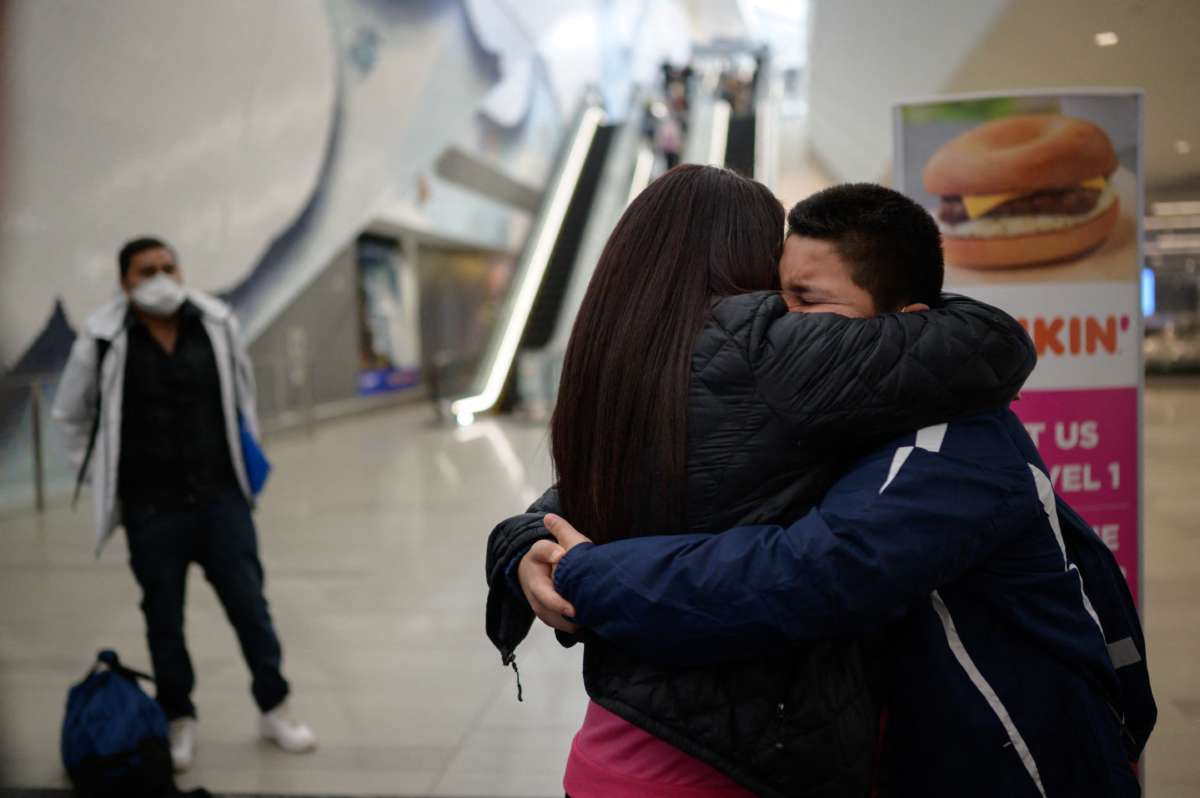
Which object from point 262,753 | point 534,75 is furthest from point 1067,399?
point 534,75

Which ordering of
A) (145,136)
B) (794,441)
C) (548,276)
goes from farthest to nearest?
(548,276) → (145,136) → (794,441)

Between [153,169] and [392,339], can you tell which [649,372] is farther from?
[392,339]

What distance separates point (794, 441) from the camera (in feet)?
3.92

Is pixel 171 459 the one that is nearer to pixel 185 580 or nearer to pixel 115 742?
pixel 185 580

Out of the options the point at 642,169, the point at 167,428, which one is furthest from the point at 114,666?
the point at 642,169

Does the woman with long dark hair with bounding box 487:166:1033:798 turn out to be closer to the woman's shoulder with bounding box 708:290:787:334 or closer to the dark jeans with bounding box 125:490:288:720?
the woman's shoulder with bounding box 708:290:787:334

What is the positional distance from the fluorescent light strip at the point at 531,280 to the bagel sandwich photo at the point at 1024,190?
10.9m

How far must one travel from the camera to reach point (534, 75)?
2153 centimetres

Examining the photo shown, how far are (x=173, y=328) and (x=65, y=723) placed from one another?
4.41ft

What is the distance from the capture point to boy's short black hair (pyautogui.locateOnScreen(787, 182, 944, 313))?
4.20 feet

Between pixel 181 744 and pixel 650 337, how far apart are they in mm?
2874

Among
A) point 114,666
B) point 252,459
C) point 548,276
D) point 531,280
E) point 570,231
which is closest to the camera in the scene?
point 114,666

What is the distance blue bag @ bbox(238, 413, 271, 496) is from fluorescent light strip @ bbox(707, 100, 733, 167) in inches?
593

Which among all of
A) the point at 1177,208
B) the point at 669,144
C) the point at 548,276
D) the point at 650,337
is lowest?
the point at 650,337
